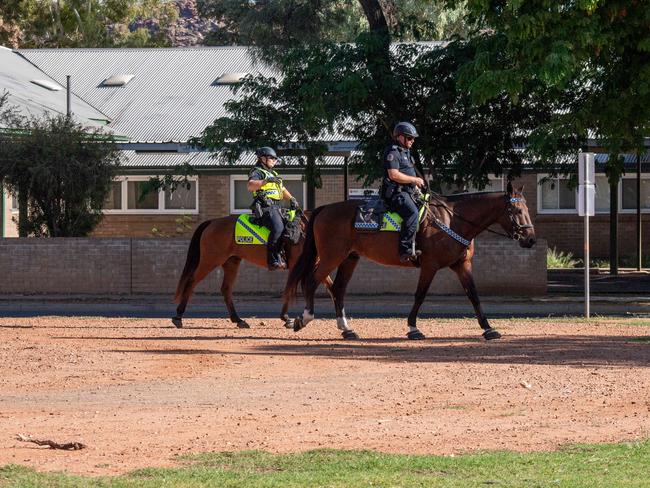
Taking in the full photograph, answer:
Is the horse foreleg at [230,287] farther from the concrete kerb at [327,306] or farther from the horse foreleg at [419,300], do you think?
the concrete kerb at [327,306]

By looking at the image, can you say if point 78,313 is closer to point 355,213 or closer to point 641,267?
point 355,213

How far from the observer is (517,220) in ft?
58.4

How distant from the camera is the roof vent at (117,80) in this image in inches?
1833

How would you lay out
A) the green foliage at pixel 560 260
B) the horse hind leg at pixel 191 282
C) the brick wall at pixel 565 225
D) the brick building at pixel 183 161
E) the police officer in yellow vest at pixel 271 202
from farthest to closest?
the brick building at pixel 183 161, the brick wall at pixel 565 225, the green foliage at pixel 560 260, the horse hind leg at pixel 191 282, the police officer in yellow vest at pixel 271 202

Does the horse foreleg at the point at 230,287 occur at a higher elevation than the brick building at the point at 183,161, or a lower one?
lower

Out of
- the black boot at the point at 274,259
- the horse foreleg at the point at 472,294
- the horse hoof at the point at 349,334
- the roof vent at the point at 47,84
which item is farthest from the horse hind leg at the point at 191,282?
the roof vent at the point at 47,84

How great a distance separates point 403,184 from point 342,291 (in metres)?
1.90

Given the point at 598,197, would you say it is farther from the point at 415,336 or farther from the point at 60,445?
the point at 60,445

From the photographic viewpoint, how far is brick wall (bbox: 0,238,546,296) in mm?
27672

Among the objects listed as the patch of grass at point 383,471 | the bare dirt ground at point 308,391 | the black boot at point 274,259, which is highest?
the black boot at point 274,259

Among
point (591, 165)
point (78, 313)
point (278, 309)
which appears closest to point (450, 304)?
point (278, 309)

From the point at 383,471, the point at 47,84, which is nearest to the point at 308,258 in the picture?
the point at 383,471

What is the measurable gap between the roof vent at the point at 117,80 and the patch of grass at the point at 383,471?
126ft

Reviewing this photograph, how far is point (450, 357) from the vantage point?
1537 centimetres
